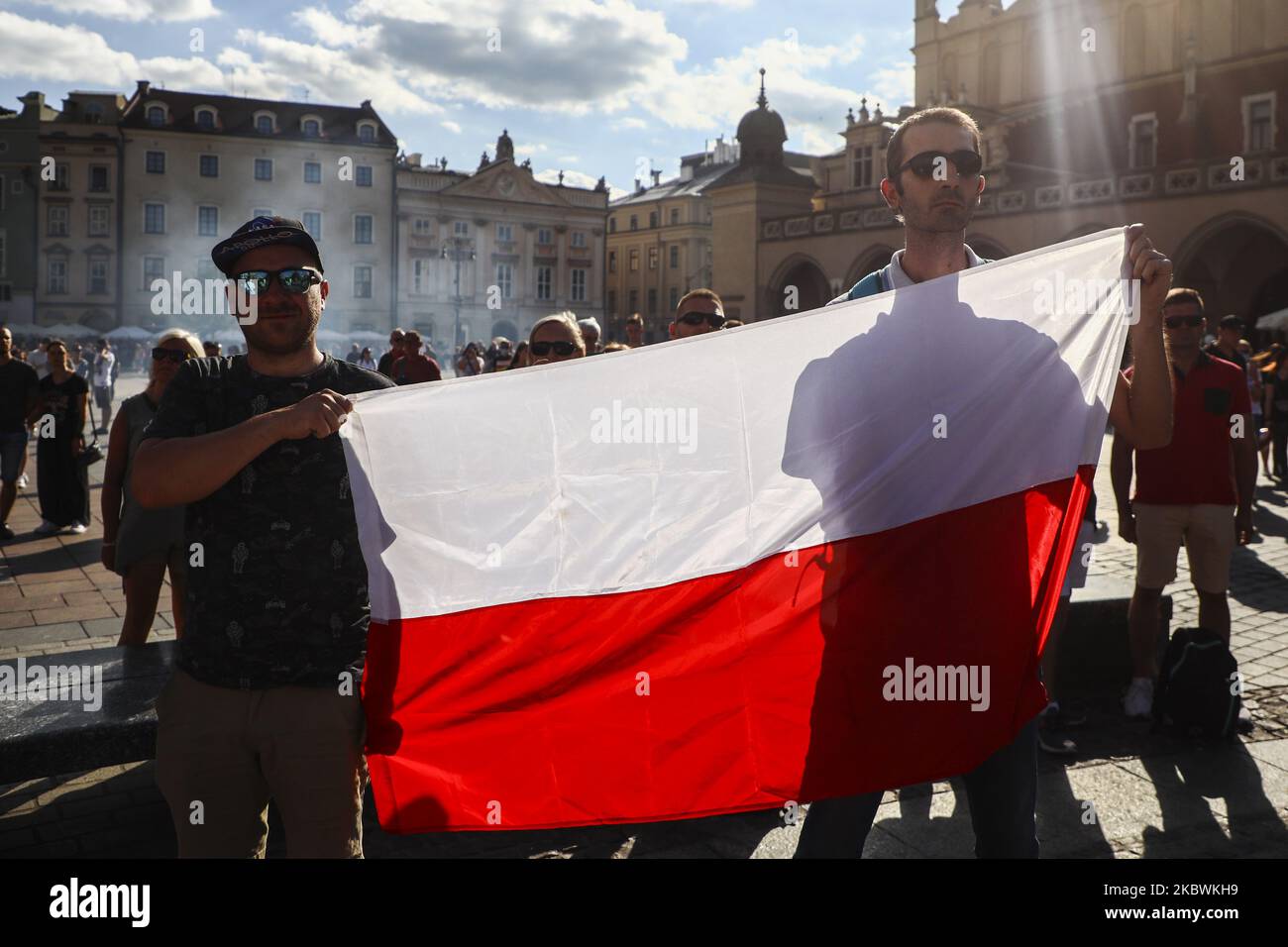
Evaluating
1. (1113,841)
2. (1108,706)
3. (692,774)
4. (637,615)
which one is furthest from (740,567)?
(1108,706)

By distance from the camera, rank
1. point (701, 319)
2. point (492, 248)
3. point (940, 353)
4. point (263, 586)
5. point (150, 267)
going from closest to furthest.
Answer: point (263, 586) → point (940, 353) → point (701, 319) → point (150, 267) → point (492, 248)

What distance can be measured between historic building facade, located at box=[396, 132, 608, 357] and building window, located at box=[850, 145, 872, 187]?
3047 centimetres

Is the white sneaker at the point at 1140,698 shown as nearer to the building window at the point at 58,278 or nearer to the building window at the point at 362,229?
the building window at the point at 362,229

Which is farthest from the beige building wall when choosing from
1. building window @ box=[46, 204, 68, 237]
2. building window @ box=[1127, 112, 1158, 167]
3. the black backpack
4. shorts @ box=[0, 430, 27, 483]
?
the black backpack

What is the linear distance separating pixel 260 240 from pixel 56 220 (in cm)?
7464

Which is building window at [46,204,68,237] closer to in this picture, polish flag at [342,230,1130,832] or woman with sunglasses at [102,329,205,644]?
woman with sunglasses at [102,329,205,644]

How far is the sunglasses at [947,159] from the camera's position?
289cm

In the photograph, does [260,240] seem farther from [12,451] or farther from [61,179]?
[61,179]

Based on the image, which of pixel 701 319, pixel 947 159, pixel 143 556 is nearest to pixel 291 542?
pixel 947 159

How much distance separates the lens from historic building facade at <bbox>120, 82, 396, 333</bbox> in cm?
6856

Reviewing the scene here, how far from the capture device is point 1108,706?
635cm

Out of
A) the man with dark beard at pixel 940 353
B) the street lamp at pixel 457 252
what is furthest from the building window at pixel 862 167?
the man with dark beard at pixel 940 353

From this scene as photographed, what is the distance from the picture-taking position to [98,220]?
224 feet

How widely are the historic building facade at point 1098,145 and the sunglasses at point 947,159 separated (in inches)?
1189
